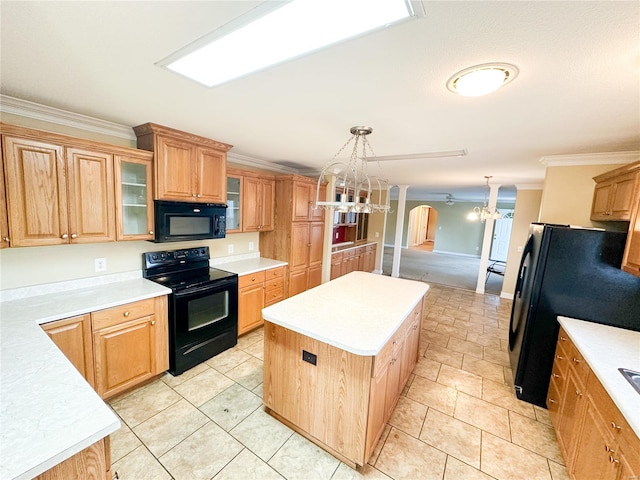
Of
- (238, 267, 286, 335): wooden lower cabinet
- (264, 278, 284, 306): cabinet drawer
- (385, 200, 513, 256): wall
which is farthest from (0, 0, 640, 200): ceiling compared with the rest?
(385, 200, 513, 256): wall

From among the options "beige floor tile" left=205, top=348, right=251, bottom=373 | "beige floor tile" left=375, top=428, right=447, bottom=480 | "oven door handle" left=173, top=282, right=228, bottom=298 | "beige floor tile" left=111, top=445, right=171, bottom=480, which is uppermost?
"oven door handle" left=173, top=282, right=228, bottom=298

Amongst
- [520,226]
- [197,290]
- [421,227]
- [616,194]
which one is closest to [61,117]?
[197,290]

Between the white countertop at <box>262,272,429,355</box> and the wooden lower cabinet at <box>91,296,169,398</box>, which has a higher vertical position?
the white countertop at <box>262,272,429,355</box>

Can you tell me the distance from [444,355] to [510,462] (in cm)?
133

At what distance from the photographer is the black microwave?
244 centimetres

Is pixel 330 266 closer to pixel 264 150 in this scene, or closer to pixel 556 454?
pixel 264 150

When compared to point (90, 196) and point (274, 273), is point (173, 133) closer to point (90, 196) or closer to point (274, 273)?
point (90, 196)

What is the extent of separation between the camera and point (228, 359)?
2797 millimetres

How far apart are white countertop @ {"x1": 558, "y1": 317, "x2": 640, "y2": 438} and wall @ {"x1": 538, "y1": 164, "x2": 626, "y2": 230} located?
1.40 meters

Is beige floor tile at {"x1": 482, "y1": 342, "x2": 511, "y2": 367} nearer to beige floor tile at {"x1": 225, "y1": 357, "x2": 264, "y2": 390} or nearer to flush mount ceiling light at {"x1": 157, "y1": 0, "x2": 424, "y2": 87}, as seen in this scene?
beige floor tile at {"x1": 225, "y1": 357, "x2": 264, "y2": 390}

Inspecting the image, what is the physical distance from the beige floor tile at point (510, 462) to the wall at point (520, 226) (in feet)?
13.6

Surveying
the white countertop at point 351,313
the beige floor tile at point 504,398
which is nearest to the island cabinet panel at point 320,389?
the white countertop at point 351,313

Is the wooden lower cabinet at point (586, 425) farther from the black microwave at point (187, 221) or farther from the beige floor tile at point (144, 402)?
the black microwave at point (187, 221)

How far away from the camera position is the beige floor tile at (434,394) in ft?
7.36
